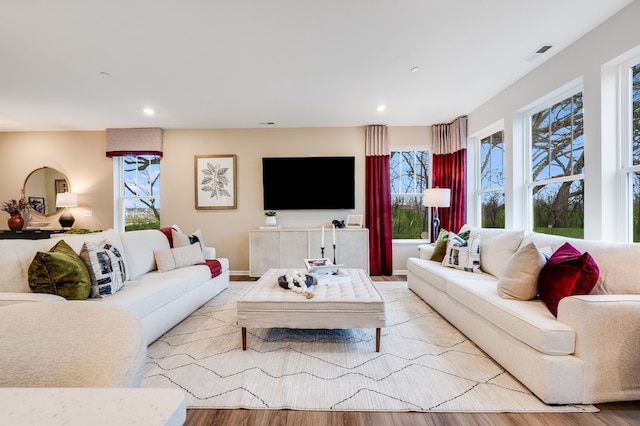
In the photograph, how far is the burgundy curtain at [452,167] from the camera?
14.4 feet

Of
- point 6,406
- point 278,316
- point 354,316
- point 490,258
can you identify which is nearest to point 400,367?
point 354,316

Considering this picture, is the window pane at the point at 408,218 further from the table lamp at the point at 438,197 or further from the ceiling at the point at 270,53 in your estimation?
the ceiling at the point at 270,53

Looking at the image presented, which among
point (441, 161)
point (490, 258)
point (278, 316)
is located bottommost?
point (278, 316)

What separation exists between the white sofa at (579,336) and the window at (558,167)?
0.88 metres

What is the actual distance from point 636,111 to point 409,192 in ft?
9.58

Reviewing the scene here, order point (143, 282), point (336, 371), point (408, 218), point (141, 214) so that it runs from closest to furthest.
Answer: point (336, 371)
point (143, 282)
point (408, 218)
point (141, 214)

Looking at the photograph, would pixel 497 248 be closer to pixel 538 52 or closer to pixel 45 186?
pixel 538 52

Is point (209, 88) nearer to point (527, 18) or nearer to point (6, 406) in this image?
point (527, 18)

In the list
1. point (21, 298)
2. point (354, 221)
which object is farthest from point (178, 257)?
point (354, 221)

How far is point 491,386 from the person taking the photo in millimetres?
1755

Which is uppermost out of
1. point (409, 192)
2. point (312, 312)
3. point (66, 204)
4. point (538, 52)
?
point (538, 52)

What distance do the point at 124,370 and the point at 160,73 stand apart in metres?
3.23

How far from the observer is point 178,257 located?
3.24 metres

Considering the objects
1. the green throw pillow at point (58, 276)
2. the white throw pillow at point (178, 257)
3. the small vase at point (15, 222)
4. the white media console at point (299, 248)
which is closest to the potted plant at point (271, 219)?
the white media console at point (299, 248)
